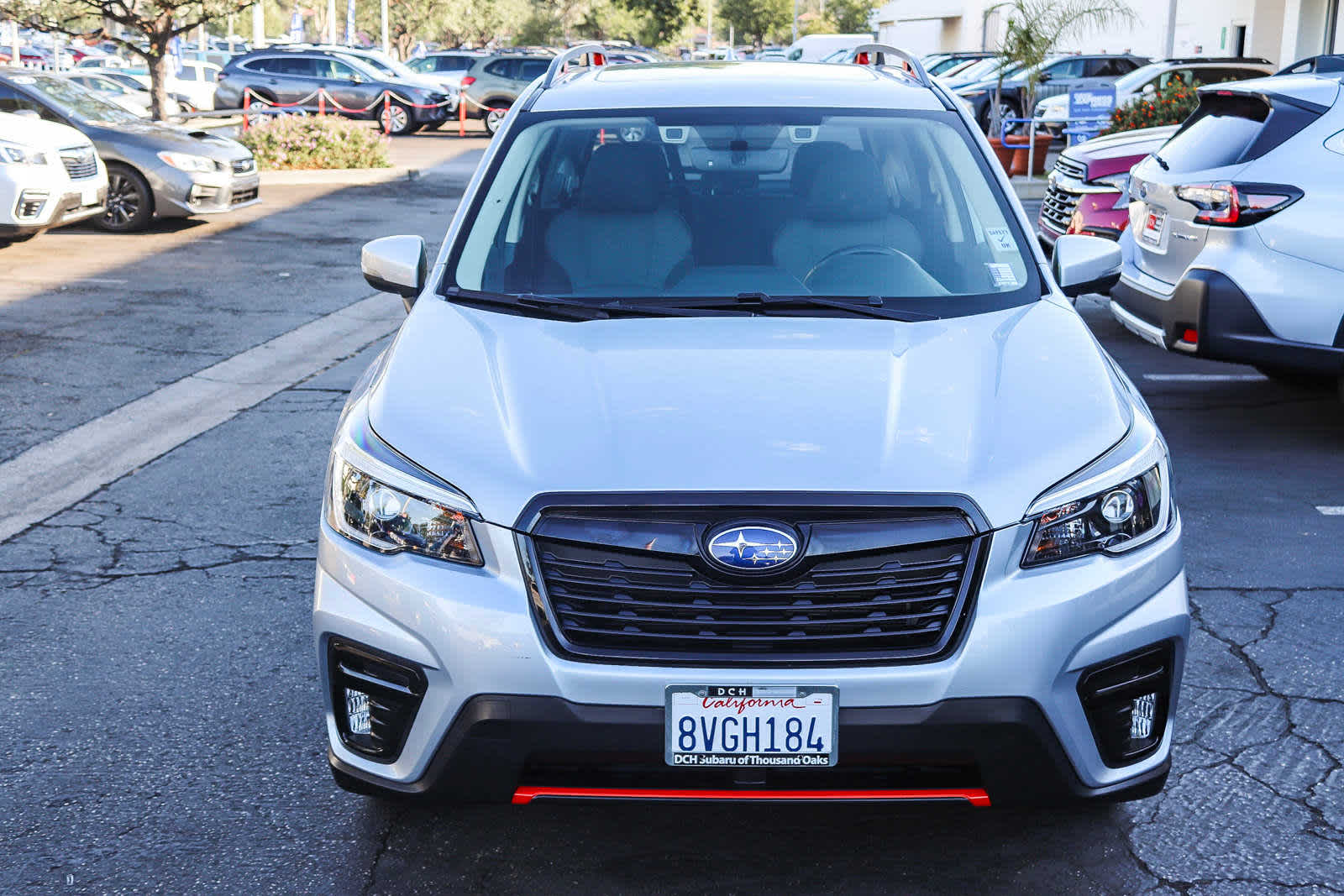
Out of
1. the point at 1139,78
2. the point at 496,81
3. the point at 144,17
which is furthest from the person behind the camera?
the point at 496,81

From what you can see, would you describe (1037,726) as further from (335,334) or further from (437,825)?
(335,334)

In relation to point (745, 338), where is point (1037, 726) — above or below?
below

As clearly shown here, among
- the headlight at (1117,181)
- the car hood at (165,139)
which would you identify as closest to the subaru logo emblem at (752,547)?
the headlight at (1117,181)

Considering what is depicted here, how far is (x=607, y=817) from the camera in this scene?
3586mm

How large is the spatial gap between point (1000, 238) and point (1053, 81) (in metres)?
27.0

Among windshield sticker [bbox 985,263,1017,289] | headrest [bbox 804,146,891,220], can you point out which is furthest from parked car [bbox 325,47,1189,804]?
headrest [bbox 804,146,891,220]

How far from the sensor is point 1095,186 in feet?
34.8

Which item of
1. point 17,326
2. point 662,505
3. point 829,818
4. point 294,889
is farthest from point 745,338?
point 17,326

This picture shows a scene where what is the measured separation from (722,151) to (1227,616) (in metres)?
2.22

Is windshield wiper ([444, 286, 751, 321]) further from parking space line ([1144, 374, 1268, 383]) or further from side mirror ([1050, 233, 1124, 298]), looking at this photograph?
parking space line ([1144, 374, 1268, 383])

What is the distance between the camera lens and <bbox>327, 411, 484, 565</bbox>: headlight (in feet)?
9.92

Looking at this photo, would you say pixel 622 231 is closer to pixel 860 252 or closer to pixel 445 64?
pixel 860 252

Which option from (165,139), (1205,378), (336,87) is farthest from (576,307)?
(336,87)

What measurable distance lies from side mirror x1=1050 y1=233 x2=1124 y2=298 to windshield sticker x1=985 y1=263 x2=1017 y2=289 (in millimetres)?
250
